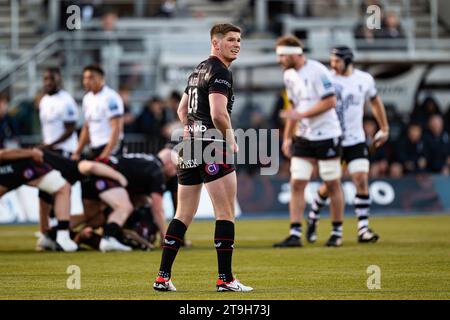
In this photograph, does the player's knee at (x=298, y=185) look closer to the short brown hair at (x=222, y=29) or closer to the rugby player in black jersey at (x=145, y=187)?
the rugby player in black jersey at (x=145, y=187)

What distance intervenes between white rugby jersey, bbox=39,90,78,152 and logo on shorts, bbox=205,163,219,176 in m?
8.64

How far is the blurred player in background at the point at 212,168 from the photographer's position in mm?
10016

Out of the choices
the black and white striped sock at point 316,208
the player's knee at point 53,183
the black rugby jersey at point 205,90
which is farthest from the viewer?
the black and white striped sock at point 316,208

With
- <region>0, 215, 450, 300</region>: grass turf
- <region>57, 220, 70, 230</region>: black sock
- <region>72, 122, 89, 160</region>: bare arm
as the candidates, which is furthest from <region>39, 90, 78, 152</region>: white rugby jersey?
<region>57, 220, 70, 230</region>: black sock

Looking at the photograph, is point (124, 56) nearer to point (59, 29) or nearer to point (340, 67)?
point (59, 29)

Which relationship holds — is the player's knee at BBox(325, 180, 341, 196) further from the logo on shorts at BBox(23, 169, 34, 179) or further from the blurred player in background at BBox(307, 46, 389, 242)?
the logo on shorts at BBox(23, 169, 34, 179)

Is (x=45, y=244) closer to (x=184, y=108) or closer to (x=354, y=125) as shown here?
(x=354, y=125)

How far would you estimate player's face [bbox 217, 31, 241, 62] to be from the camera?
10.1 metres

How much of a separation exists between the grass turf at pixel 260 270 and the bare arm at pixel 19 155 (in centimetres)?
128

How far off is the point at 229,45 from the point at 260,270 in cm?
307

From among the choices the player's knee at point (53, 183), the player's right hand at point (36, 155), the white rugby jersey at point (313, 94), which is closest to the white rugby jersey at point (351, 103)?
the white rugby jersey at point (313, 94)

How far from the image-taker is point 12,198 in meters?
22.0

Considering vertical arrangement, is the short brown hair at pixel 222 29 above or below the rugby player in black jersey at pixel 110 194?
above

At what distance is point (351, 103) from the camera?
16.1 m
